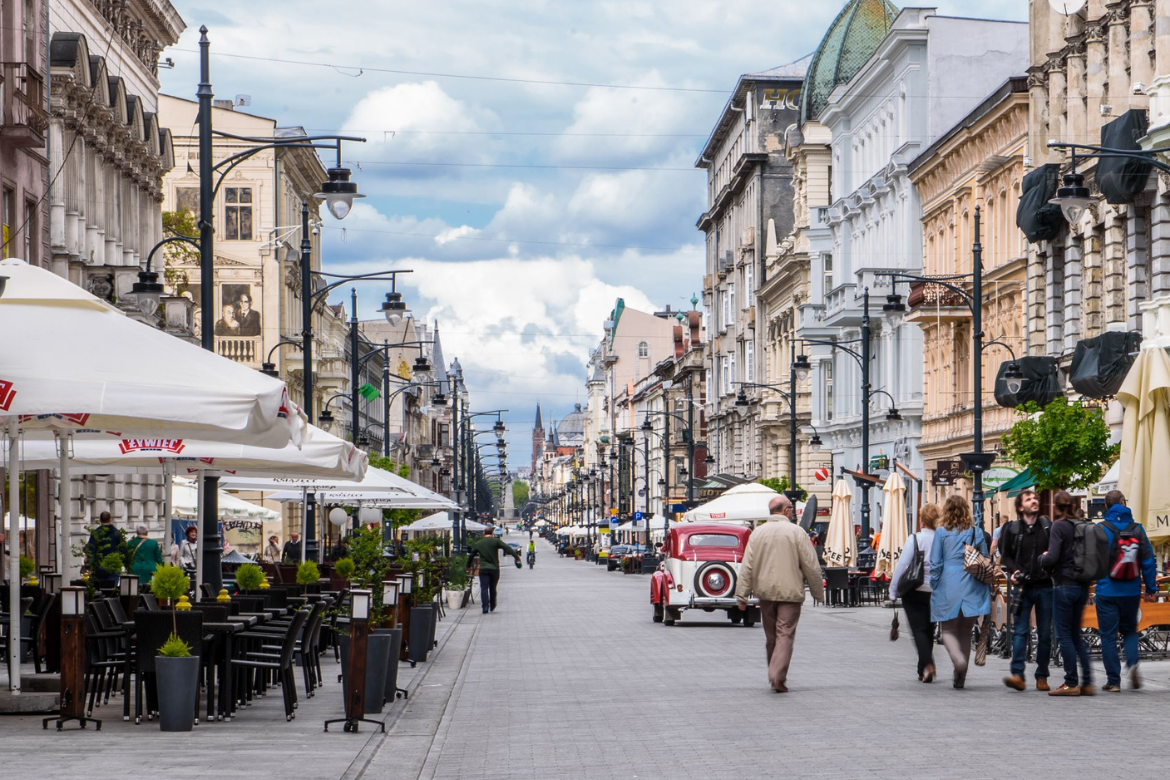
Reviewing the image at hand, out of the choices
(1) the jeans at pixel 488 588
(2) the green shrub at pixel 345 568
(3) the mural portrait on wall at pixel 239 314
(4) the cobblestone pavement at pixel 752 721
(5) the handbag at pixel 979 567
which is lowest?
(1) the jeans at pixel 488 588

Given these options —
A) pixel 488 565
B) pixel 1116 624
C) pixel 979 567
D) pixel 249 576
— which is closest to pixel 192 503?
pixel 488 565

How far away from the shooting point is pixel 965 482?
52781 millimetres

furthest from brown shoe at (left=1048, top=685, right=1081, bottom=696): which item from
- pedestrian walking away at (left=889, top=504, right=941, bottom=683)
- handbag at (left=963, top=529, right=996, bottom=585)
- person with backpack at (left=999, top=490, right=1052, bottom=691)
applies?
pedestrian walking away at (left=889, top=504, right=941, bottom=683)

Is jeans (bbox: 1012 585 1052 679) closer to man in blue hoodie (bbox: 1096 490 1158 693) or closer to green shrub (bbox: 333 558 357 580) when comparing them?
man in blue hoodie (bbox: 1096 490 1158 693)

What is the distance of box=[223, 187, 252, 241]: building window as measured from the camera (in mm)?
71938

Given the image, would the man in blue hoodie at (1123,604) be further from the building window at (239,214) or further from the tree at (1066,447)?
the building window at (239,214)

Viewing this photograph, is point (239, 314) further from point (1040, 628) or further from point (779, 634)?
point (1040, 628)

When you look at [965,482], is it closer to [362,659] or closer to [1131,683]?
[1131,683]

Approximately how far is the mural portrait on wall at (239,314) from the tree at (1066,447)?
43995 millimetres

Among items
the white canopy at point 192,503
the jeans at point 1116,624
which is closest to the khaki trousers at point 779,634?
the jeans at point 1116,624

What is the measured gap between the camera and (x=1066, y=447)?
107ft

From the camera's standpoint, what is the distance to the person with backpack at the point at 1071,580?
54.6ft

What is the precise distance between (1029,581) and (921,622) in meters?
1.22

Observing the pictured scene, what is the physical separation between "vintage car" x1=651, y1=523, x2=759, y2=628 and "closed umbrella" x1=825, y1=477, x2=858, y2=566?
353 inches
